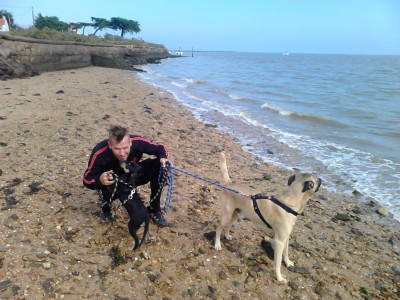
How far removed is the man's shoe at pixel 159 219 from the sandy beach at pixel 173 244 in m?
0.11

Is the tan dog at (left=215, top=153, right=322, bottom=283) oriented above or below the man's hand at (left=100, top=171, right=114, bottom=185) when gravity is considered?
below

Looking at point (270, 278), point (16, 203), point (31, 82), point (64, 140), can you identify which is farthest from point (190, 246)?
point (31, 82)

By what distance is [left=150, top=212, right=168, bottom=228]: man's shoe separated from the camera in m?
4.57

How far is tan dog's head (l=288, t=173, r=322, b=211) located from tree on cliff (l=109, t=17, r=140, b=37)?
8171cm

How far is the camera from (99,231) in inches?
168

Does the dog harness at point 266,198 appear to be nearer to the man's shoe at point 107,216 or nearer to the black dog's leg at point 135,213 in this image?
the black dog's leg at point 135,213

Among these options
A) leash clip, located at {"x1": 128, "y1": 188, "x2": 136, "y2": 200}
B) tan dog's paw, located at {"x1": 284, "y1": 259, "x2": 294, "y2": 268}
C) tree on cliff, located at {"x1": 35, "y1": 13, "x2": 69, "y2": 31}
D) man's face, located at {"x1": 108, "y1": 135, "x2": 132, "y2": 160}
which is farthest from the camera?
tree on cliff, located at {"x1": 35, "y1": 13, "x2": 69, "y2": 31}

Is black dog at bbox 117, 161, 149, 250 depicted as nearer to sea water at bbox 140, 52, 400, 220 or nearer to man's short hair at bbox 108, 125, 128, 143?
man's short hair at bbox 108, 125, 128, 143

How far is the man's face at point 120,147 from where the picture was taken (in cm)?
369

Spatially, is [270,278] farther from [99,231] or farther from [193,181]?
[193,181]

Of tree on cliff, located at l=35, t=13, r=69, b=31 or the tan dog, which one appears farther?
tree on cliff, located at l=35, t=13, r=69, b=31

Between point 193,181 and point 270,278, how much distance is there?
9.47 feet

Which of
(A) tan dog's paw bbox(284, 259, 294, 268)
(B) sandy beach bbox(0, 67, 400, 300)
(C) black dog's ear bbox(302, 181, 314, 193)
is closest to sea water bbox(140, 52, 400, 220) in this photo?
(B) sandy beach bbox(0, 67, 400, 300)

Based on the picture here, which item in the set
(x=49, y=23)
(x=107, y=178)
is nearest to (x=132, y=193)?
(x=107, y=178)
